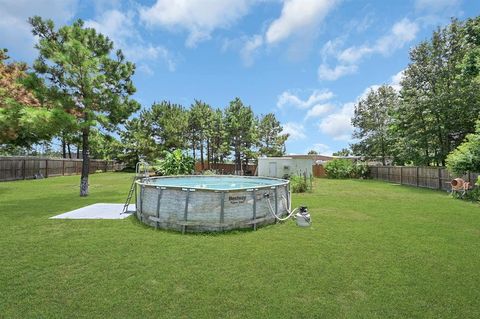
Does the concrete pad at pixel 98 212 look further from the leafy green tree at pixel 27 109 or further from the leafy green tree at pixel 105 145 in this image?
the leafy green tree at pixel 105 145

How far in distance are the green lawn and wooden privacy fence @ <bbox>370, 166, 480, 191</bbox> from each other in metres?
11.2

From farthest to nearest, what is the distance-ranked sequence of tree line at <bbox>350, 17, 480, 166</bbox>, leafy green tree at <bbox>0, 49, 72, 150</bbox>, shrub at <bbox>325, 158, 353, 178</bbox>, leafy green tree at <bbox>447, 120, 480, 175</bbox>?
1. shrub at <bbox>325, 158, 353, 178</bbox>
2. tree line at <bbox>350, 17, 480, 166</bbox>
3. leafy green tree at <bbox>447, 120, 480, 175</bbox>
4. leafy green tree at <bbox>0, 49, 72, 150</bbox>

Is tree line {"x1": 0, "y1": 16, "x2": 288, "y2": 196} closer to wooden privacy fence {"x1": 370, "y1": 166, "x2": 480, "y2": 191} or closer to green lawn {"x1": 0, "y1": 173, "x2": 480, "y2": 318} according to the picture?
green lawn {"x1": 0, "y1": 173, "x2": 480, "y2": 318}

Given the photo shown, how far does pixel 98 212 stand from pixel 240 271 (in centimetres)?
672

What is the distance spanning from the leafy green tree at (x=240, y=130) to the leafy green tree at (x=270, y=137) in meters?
2.12

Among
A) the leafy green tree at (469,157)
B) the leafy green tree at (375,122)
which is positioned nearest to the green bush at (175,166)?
the leafy green tree at (469,157)

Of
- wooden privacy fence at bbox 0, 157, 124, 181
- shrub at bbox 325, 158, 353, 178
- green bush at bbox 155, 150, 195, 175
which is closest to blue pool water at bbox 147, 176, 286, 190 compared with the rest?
green bush at bbox 155, 150, 195, 175

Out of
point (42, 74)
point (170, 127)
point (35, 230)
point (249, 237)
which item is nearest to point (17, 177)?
point (42, 74)

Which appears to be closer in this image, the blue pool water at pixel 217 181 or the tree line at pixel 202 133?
the blue pool water at pixel 217 181

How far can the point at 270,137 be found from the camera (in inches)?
1590

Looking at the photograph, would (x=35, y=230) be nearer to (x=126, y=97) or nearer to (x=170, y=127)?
(x=126, y=97)

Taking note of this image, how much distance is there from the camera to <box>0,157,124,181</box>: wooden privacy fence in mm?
21641

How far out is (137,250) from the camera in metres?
5.86

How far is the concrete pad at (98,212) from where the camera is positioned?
8852 millimetres
